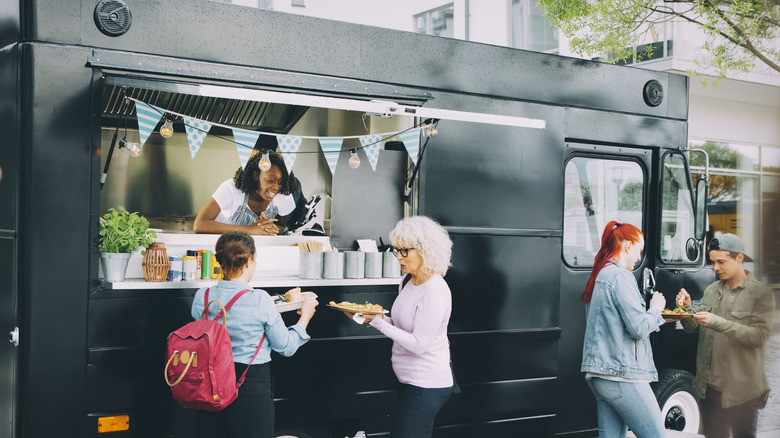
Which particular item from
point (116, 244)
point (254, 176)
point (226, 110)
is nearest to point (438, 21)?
point (226, 110)

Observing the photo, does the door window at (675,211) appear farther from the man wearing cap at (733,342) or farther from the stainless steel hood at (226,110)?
the stainless steel hood at (226,110)

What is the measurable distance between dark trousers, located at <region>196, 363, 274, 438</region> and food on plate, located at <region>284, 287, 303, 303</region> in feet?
1.87

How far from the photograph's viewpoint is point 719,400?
519cm

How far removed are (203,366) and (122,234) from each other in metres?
1.04

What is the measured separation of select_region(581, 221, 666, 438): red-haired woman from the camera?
160 inches

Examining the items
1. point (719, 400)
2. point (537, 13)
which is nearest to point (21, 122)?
point (719, 400)

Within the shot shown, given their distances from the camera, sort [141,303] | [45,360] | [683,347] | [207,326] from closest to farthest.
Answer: [207,326] < [45,360] < [141,303] < [683,347]

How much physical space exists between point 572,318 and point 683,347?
1.14m

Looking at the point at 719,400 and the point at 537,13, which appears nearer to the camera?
the point at 719,400

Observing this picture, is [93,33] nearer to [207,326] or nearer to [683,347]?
[207,326]

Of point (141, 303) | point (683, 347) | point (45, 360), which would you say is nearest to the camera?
point (45, 360)

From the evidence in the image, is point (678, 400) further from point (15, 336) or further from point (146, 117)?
point (15, 336)

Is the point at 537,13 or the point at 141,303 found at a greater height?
the point at 537,13

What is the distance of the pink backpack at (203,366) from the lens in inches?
135
